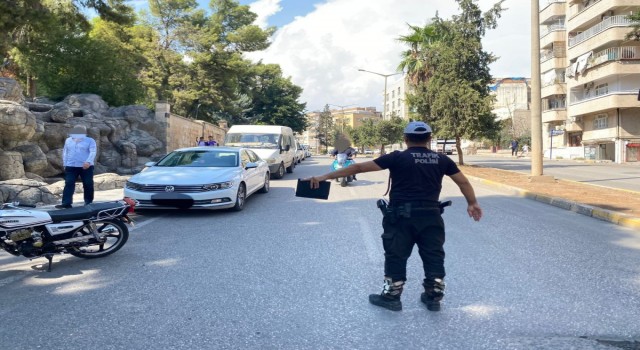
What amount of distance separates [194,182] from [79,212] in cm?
332

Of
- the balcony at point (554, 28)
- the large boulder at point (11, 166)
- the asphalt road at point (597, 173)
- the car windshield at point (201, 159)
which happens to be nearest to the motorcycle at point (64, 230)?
the car windshield at point (201, 159)

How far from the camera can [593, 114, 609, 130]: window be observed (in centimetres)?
4041

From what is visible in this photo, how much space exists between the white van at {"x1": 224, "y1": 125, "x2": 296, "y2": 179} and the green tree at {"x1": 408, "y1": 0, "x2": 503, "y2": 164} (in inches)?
357

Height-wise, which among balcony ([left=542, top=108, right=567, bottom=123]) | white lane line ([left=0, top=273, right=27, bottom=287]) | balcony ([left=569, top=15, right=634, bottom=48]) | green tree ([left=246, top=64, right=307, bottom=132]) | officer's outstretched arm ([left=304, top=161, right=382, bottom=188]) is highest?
balcony ([left=569, top=15, right=634, bottom=48])

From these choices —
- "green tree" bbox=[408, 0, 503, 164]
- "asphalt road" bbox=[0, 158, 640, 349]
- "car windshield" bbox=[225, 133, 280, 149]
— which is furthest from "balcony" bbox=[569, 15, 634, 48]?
"asphalt road" bbox=[0, 158, 640, 349]

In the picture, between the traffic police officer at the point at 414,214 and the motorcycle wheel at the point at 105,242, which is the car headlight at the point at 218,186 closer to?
the motorcycle wheel at the point at 105,242

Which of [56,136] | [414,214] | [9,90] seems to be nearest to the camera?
[414,214]

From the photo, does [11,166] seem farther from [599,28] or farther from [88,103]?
[599,28]

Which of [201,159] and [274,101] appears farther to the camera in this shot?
[274,101]

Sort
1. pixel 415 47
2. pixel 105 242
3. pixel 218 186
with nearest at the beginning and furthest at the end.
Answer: pixel 105 242 < pixel 218 186 < pixel 415 47

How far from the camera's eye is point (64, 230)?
17.7 feet

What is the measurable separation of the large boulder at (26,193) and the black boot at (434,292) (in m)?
8.80

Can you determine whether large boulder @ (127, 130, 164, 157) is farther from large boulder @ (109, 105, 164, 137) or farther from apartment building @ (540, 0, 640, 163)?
apartment building @ (540, 0, 640, 163)

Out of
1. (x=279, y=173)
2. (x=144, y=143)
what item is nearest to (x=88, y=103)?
(x=144, y=143)
